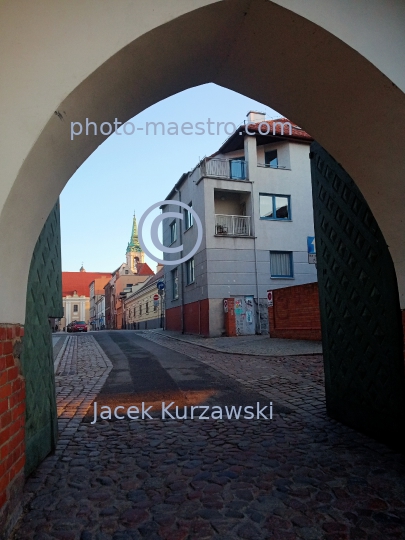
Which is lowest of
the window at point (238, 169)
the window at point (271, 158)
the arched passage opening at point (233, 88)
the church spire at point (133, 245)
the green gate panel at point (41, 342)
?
the green gate panel at point (41, 342)

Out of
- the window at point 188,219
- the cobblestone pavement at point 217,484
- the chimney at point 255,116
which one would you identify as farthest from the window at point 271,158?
the cobblestone pavement at point 217,484

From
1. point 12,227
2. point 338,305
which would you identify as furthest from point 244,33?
point 338,305

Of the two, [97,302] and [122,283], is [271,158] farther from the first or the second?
[97,302]

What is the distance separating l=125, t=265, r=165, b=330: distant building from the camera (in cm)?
3716

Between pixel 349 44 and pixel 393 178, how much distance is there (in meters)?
1.04

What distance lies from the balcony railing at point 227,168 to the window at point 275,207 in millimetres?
1575

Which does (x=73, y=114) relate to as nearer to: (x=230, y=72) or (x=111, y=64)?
(x=111, y=64)

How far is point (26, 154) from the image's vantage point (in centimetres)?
247

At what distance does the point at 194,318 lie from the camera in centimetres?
2333

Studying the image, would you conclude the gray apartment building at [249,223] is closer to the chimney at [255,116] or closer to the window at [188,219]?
the window at [188,219]

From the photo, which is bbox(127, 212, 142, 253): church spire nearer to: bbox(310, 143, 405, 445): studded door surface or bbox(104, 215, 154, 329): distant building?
bbox(104, 215, 154, 329): distant building

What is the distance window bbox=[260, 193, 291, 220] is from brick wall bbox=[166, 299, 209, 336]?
5.57 metres

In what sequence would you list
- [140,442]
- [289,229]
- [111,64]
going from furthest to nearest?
[289,229] < [140,442] < [111,64]

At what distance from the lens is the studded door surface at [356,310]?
13.4 feet
